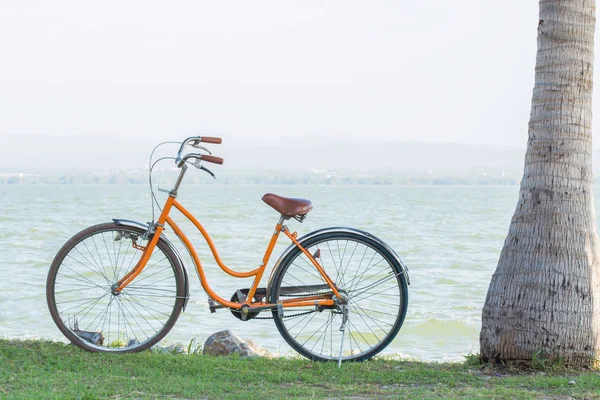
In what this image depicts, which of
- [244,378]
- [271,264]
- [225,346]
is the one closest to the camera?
[244,378]

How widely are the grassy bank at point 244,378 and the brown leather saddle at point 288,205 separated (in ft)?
3.87

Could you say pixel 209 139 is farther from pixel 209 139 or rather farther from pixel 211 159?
pixel 211 159

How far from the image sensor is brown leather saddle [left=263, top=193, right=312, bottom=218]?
621cm

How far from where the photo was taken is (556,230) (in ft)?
20.2

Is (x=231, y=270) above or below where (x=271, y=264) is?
above

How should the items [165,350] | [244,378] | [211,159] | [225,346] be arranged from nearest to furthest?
[244,378] → [211,159] → [165,350] → [225,346]

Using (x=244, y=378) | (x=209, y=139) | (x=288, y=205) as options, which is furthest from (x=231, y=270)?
(x=209, y=139)

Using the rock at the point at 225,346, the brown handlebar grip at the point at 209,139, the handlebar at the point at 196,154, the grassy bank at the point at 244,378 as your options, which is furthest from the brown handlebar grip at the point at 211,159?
the rock at the point at 225,346

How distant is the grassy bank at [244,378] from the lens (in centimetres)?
536

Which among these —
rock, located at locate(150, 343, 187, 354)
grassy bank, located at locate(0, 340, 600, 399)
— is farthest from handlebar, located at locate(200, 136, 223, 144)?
rock, located at locate(150, 343, 187, 354)

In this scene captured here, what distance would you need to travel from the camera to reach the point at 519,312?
6.17 m

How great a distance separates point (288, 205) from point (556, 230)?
6.72ft

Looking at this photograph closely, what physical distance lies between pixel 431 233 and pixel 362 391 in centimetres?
3714

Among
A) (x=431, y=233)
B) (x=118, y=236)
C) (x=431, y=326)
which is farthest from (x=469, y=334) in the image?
(x=431, y=233)
